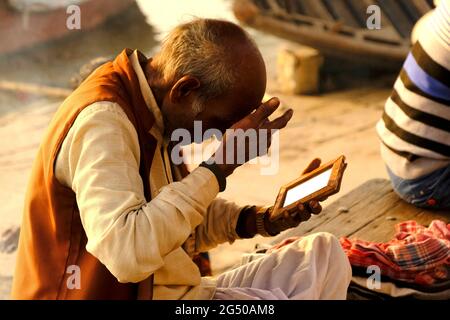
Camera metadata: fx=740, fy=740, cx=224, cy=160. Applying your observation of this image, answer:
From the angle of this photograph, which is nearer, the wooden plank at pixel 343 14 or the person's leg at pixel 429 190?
the person's leg at pixel 429 190

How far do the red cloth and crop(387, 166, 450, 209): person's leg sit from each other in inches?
18.8

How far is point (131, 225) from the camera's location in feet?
5.89

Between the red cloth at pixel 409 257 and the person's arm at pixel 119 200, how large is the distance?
95 cm

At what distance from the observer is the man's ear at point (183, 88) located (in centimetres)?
198

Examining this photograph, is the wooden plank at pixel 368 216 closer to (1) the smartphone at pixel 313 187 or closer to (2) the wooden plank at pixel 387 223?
(2) the wooden plank at pixel 387 223

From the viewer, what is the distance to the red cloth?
262cm

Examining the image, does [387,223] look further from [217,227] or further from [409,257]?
[217,227]

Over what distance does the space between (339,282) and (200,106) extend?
68 cm

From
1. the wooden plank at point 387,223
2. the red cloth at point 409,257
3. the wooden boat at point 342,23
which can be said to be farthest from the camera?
the wooden boat at point 342,23

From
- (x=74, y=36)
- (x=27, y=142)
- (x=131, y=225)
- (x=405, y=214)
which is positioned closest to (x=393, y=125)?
(x=405, y=214)

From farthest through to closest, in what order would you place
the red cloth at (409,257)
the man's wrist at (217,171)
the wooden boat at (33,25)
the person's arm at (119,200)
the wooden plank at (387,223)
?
the wooden boat at (33,25)
the wooden plank at (387,223)
the red cloth at (409,257)
the man's wrist at (217,171)
the person's arm at (119,200)

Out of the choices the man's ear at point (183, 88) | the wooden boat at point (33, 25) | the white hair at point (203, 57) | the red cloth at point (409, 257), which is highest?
the white hair at point (203, 57)

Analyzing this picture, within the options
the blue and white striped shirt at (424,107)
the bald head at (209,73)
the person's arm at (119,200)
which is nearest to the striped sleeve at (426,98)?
the blue and white striped shirt at (424,107)

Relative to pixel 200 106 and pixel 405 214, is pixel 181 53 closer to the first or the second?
pixel 200 106
